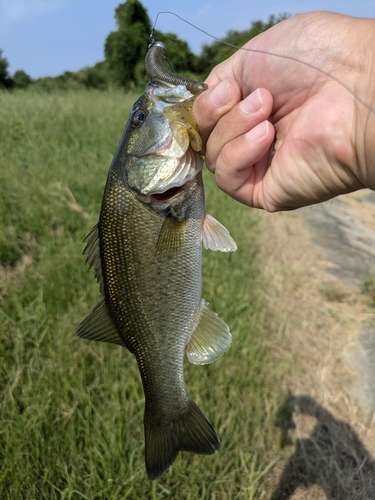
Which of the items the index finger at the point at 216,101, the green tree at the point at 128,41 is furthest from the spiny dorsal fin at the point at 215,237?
the green tree at the point at 128,41

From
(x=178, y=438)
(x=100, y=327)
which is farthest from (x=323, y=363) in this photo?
(x=100, y=327)

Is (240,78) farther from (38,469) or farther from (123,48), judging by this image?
(123,48)

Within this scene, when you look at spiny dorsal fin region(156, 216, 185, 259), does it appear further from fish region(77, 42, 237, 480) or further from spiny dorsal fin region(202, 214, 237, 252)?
spiny dorsal fin region(202, 214, 237, 252)

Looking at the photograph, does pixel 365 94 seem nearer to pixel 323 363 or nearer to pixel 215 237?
pixel 215 237

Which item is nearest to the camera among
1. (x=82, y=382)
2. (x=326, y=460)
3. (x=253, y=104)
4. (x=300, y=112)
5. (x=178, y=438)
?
(x=253, y=104)

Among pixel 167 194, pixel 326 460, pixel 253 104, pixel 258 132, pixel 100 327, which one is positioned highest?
pixel 253 104
